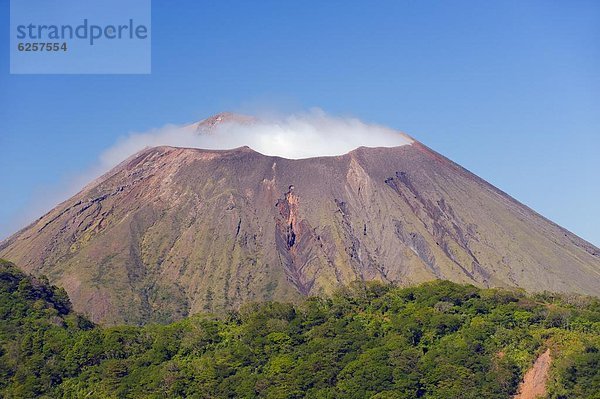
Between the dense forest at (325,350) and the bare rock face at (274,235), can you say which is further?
the bare rock face at (274,235)

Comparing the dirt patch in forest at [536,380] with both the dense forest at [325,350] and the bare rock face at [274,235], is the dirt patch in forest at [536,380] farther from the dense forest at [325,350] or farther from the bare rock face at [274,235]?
the bare rock face at [274,235]

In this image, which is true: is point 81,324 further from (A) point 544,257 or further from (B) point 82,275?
(A) point 544,257

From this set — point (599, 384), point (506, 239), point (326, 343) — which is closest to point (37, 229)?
point (506, 239)

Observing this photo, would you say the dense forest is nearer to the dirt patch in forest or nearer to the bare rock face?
the dirt patch in forest

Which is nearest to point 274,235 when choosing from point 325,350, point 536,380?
point 325,350

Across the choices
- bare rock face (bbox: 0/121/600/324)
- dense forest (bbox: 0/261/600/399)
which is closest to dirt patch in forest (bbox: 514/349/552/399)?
dense forest (bbox: 0/261/600/399)

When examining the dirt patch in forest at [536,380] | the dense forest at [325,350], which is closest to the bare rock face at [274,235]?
the dense forest at [325,350]

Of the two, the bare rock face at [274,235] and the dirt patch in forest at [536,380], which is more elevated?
the bare rock face at [274,235]
